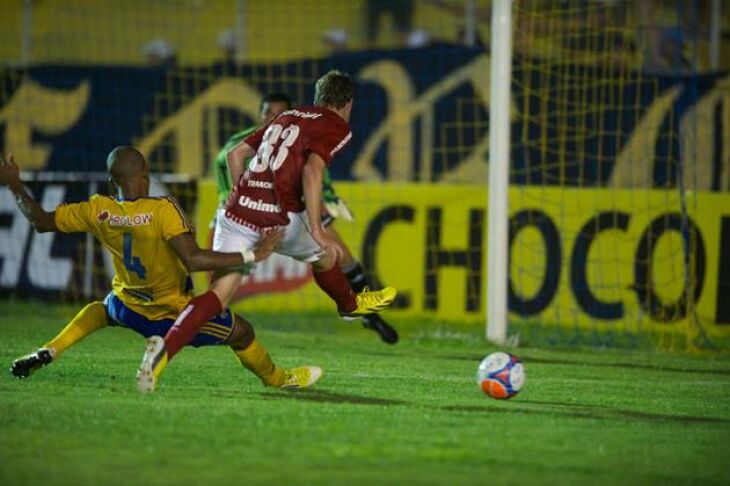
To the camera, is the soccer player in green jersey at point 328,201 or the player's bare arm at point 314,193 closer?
the player's bare arm at point 314,193

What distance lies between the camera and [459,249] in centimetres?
1352

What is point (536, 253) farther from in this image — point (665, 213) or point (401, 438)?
point (401, 438)

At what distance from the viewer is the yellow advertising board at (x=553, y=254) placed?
41.3 feet

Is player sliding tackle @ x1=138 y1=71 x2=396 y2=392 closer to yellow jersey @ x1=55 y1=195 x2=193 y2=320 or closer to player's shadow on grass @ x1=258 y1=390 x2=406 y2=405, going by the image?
yellow jersey @ x1=55 y1=195 x2=193 y2=320

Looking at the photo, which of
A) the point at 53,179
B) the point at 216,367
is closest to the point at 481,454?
the point at 216,367

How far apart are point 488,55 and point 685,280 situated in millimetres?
3689

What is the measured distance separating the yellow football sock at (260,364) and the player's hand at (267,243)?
587 mm

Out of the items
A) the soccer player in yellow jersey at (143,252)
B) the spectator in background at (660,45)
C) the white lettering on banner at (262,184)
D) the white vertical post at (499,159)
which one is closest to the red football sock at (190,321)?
the soccer player in yellow jersey at (143,252)

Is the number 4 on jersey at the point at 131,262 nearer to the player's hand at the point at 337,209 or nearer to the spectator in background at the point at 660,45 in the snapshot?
the player's hand at the point at 337,209

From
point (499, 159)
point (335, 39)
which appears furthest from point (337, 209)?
point (335, 39)

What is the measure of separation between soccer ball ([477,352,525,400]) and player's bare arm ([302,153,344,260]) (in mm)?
1181

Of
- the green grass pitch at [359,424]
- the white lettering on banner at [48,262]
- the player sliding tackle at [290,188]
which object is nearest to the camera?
the green grass pitch at [359,424]

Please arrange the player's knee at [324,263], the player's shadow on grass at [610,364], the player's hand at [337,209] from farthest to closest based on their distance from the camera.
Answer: the player's hand at [337,209], the player's shadow on grass at [610,364], the player's knee at [324,263]

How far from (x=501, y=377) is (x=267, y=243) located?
60.9 inches
